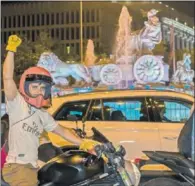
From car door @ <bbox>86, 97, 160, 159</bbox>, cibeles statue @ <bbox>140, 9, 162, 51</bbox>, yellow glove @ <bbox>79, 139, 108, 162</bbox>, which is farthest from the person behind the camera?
cibeles statue @ <bbox>140, 9, 162, 51</bbox>

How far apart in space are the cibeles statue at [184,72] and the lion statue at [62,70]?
1.62m

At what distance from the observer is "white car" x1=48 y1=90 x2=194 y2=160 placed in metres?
6.39

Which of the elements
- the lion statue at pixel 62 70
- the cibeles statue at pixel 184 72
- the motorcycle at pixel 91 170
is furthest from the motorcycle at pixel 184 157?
the cibeles statue at pixel 184 72

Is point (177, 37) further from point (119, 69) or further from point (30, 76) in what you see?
point (30, 76)

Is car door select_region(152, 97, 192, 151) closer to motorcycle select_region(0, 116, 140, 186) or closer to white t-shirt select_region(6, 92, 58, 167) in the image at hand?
motorcycle select_region(0, 116, 140, 186)

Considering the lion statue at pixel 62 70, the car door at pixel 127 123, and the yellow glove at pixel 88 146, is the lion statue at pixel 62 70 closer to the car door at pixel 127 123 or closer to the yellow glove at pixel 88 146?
the car door at pixel 127 123

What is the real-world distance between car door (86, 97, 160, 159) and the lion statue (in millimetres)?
2121

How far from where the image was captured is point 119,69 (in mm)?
8859

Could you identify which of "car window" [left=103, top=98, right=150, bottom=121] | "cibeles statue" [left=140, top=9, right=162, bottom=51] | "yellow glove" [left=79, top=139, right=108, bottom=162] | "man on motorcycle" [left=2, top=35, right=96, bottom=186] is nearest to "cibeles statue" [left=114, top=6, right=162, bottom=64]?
"cibeles statue" [left=140, top=9, right=162, bottom=51]

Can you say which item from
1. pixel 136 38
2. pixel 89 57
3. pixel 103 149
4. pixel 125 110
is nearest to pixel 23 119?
pixel 103 149

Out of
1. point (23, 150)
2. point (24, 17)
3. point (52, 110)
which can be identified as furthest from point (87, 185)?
point (24, 17)

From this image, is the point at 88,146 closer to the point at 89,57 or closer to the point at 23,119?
the point at 23,119

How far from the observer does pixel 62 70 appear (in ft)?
28.8

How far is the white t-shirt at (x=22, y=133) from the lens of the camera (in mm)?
3717
